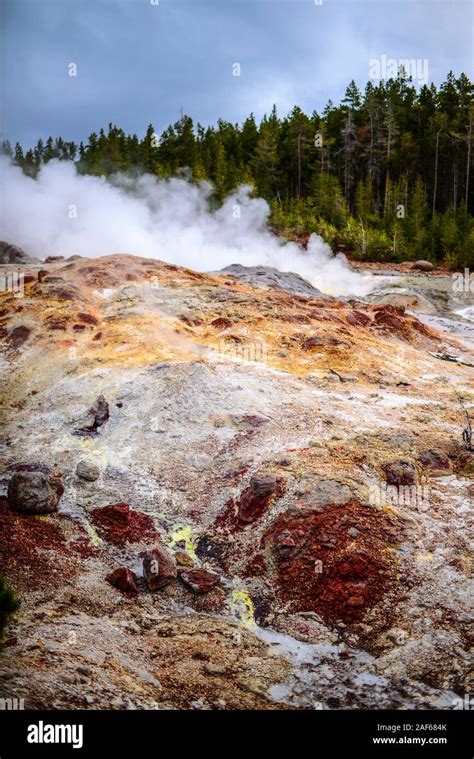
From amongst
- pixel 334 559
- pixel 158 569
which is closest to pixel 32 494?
pixel 158 569

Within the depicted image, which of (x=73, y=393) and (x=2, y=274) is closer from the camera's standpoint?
(x=73, y=393)

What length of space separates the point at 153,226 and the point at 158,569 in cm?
3291

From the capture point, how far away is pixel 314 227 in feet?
126

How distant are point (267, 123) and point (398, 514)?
53982 millimetres

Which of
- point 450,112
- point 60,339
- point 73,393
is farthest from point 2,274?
point 450,112

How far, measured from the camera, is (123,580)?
6980 millimetres

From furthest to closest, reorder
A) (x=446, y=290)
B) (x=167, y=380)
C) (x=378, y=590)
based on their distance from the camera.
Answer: (x=446, y=290) < (x=167, y=380) < (x=378, y=590)

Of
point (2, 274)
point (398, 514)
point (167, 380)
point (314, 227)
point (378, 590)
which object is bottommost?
point (378, 590)

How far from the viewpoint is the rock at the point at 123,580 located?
696 centimetres

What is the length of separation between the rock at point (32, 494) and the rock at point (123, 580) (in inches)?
70.4

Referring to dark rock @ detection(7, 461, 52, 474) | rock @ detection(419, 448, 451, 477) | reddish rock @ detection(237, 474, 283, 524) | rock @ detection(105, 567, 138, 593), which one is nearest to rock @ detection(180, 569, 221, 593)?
rock @ detection(105, 567, 138, 593)

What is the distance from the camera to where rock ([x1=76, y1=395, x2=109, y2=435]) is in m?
10.6
